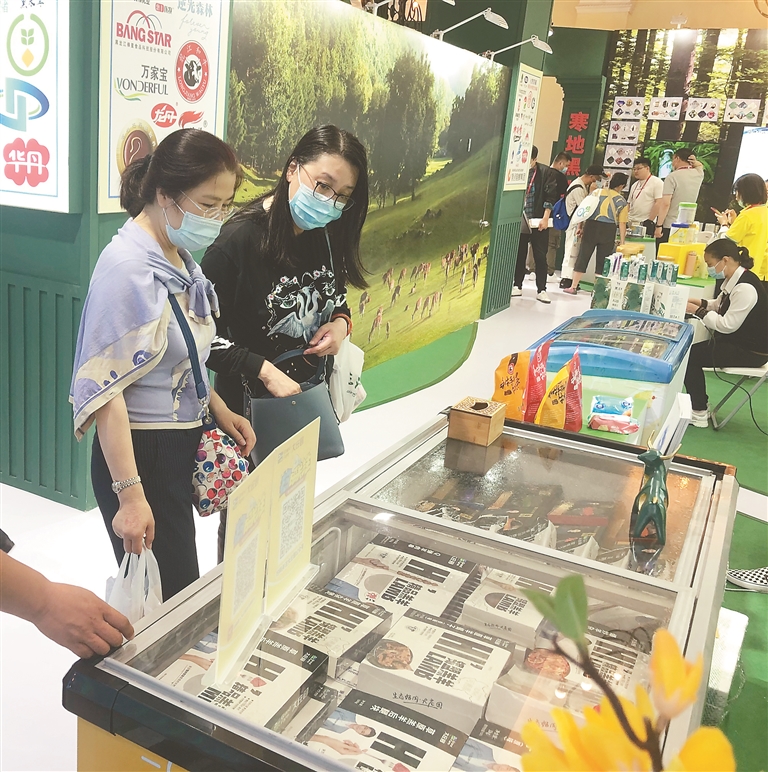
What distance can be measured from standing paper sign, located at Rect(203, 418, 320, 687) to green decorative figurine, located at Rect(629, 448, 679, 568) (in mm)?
690

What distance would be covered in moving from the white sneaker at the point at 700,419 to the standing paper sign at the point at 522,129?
3.16m

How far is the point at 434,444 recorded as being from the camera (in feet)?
7.00

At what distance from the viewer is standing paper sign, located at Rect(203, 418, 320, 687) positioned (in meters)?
1.04

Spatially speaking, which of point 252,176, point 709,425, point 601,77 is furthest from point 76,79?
point 601,77

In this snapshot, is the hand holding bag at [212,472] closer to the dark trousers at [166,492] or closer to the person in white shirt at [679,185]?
the dark trousers at [166,492]

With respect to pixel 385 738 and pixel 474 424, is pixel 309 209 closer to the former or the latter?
pixel 474 424

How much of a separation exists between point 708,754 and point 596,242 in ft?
33.3

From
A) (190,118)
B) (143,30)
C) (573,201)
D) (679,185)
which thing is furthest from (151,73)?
(679,185)

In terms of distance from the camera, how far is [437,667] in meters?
1.21

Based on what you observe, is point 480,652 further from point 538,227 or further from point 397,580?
point 538,227

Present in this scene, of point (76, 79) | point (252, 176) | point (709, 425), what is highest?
point (76, 79)

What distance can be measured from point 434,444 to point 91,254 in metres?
1.75

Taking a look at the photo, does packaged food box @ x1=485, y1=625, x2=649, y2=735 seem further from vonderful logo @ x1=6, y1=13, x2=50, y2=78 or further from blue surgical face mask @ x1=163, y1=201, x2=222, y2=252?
vonderful logo @ x1=6, y1=13, x2=50, y2=78

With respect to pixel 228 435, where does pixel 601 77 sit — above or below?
above
